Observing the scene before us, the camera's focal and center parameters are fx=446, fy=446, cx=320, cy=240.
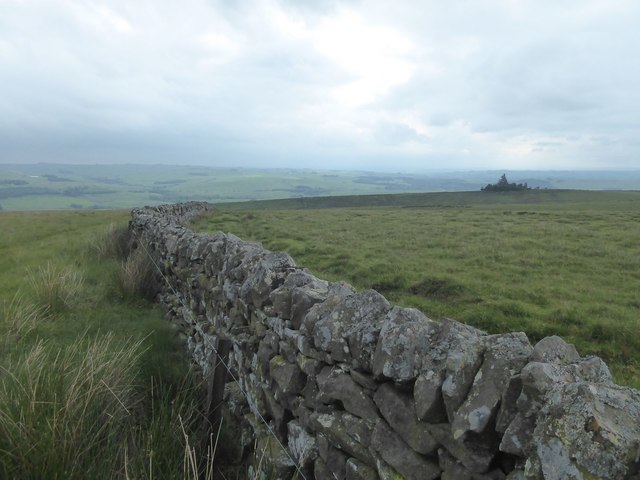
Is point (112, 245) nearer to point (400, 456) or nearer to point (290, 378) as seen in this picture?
point (290, 378)

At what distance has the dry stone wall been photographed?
6.15 ft

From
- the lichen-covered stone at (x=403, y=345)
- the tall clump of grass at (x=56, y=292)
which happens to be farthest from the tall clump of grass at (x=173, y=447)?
the tall clump of grass at (x=56, y=292)

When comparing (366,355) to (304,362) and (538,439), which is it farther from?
(538,439)

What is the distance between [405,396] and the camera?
8.92 ft

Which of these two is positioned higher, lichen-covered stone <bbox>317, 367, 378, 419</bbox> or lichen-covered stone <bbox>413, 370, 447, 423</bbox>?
lichen-covered stone <bbox>413, 370, 447, 423</bbox>

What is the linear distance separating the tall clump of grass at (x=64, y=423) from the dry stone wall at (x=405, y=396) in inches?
49.0

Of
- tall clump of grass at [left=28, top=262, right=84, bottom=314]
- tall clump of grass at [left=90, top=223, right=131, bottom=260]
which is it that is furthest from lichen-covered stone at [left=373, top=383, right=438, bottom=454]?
tall clump of grass at [left=90, top=223, right=131, bottom=260]

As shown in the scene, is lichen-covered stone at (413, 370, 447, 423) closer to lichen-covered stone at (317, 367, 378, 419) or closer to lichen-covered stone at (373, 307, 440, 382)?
lichen-covered stone at (373, 307, 440, 382)

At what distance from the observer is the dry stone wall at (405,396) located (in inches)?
73.8

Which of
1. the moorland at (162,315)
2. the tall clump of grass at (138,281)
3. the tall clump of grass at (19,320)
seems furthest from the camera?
the tall clump of grass at (138,281)

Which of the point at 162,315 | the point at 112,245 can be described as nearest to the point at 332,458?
the point at 162,315

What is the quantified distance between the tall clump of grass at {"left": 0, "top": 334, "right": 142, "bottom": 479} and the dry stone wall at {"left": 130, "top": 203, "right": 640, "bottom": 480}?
124 cm

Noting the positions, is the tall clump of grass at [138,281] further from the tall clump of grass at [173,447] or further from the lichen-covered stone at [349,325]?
the lichen-covered stone at [349,325]

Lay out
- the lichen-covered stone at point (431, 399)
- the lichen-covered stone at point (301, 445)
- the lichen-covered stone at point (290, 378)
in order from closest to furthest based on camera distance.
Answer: the lichen-covered stone at point (431, 399), the lichen-covered stone at point (301, 445), the lichen-covered stone at point (290, 378)
